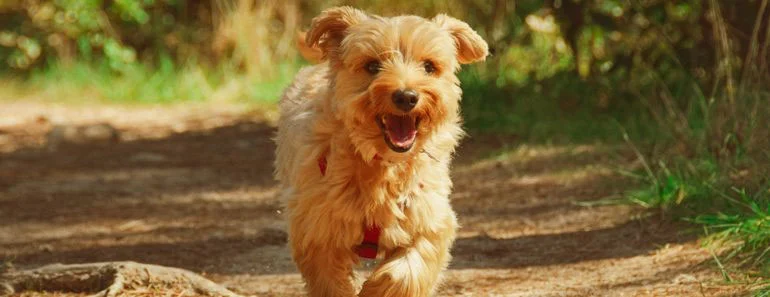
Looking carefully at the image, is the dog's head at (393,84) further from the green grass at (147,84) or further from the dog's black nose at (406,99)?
the green grass at (147,84)

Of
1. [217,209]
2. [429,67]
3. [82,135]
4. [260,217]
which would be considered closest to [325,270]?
[429,67]

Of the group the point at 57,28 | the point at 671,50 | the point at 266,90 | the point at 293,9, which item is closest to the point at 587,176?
the point at 671,50

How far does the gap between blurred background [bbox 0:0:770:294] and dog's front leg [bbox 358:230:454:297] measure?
130 cm

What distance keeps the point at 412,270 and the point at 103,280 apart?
1413 millimetres

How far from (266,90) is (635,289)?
7.86 metres

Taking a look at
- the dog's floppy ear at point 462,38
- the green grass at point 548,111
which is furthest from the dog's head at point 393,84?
the green grass at point 548,111

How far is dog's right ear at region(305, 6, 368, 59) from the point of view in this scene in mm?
4820

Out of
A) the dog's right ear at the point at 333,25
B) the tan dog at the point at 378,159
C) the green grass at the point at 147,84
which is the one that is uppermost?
the dog's right ear at the point at 333,25

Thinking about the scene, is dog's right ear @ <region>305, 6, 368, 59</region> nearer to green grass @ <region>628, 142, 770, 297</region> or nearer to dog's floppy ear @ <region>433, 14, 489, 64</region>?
dog's floppy ear @ <region>433, 14, 489, 64</region>

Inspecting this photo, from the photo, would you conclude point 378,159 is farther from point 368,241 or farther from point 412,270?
point 412,270

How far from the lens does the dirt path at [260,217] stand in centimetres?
571

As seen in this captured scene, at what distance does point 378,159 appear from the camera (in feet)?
15.3

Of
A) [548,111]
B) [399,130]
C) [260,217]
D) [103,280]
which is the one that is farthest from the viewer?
[548,111]

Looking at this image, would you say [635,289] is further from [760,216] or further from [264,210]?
[264,210]
